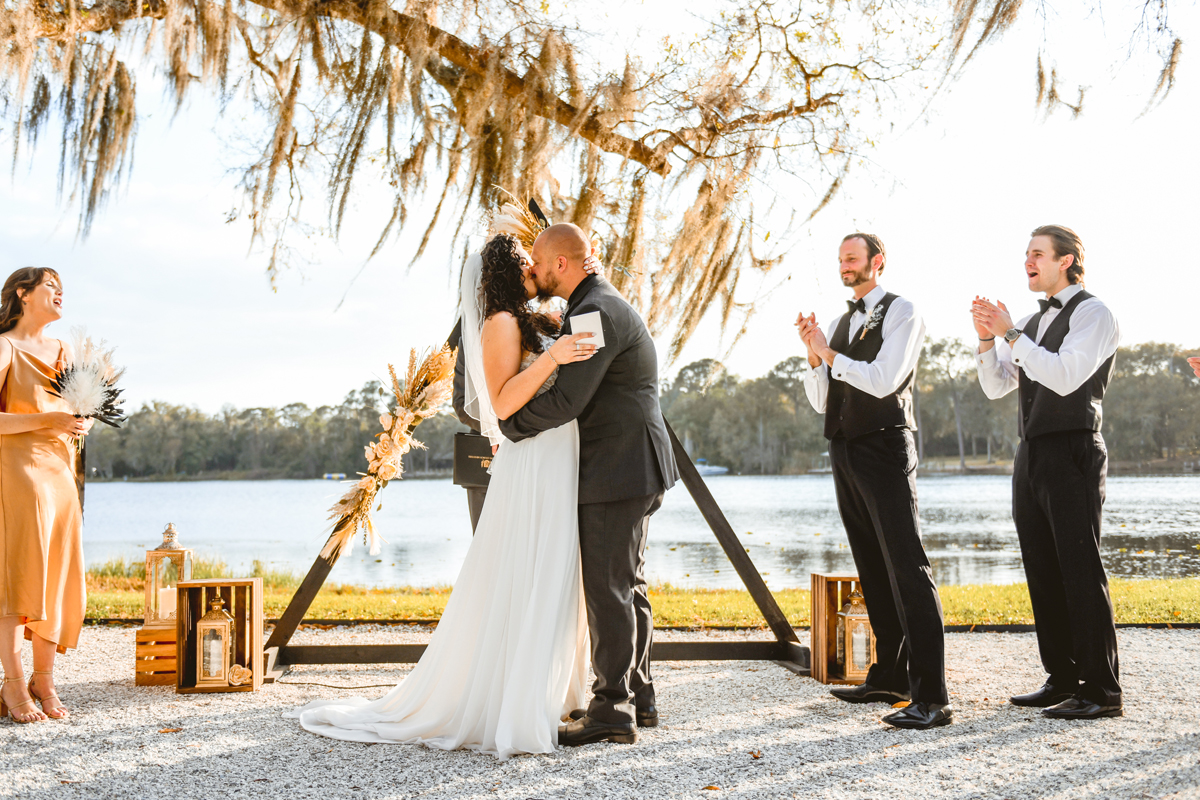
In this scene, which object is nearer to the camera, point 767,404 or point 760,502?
point 760,502

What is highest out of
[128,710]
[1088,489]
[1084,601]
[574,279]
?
[574,279]

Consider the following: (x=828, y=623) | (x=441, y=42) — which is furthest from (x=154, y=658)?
(x=441, y=42)

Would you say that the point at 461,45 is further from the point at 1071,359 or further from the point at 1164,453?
the point at 1164,453

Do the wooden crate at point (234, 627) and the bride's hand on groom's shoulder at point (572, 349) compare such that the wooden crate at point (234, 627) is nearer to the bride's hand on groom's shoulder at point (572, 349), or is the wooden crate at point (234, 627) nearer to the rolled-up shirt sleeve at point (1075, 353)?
the bride's hand on groom's shoulder at point (572, 349)

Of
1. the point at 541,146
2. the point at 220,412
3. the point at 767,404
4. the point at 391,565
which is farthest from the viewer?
the point at 220,412

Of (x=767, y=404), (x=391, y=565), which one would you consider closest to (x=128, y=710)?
(x=391, y=565)

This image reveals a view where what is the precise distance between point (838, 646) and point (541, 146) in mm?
3396

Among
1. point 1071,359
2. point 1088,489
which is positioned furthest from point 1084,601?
point 1071,359

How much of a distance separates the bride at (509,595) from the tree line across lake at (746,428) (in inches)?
723

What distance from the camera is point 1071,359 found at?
→ 310 cm

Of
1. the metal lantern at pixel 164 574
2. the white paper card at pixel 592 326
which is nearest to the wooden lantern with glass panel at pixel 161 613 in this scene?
the metal lantern at pixel 164 574

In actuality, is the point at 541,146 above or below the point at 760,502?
above

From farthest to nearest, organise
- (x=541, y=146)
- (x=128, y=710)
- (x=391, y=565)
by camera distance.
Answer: (x=391, y=565), (x=541, y=146), (x=128, y=710)

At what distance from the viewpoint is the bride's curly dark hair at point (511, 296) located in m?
3.07
